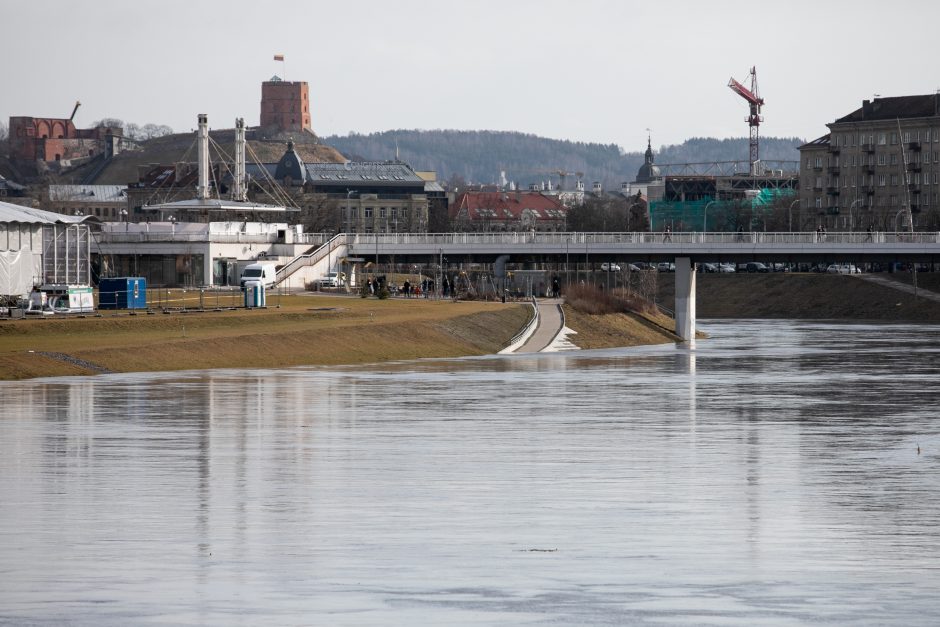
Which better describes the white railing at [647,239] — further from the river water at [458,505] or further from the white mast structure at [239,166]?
the river water at [458,505]

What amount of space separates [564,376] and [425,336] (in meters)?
17.7

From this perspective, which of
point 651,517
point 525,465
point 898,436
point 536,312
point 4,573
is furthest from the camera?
point 536,312

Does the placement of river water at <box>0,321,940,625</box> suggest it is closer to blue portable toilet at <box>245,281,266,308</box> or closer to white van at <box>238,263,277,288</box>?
A: blue portable toilet at <box>245,281,266,308</box>

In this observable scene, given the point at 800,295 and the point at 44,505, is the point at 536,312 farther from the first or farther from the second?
the point at 44,505

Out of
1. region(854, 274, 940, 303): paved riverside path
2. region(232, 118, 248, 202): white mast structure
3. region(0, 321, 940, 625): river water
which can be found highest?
region(232, 118, 248, 202): white mast structure

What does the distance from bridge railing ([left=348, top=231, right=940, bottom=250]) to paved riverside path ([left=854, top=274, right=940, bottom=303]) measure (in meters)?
30.3

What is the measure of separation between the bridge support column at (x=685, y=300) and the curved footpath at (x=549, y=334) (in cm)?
1086

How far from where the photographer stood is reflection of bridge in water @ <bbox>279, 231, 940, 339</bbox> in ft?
439

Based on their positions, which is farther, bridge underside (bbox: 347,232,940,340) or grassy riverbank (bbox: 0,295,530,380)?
bridge underside (bbox: 347,232,940,340)

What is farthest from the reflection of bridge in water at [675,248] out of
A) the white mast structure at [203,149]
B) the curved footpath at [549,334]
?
the white mast structure at [203,149]

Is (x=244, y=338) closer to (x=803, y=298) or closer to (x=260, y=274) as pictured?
(x=260, y=274)

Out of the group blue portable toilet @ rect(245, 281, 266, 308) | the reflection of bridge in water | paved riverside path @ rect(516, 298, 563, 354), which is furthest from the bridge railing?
blue portable toilet @ rect(245, 281, 266, 308)

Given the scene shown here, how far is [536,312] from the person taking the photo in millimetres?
124188

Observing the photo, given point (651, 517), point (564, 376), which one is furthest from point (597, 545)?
point (564, 376)
